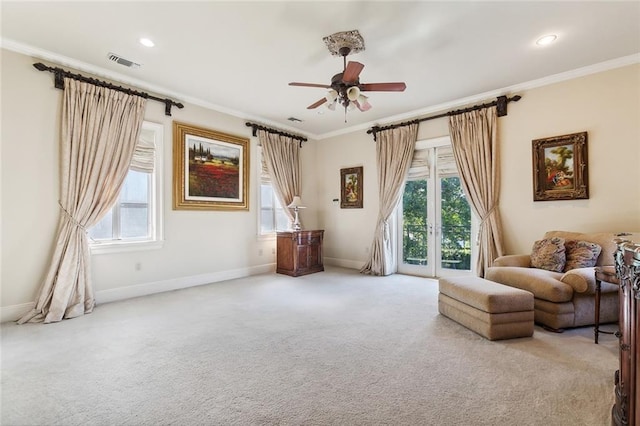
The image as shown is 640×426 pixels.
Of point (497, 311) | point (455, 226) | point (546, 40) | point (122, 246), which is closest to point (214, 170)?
point (122, 246)

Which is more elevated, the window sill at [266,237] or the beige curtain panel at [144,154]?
the beige curtain panel at [144,154]

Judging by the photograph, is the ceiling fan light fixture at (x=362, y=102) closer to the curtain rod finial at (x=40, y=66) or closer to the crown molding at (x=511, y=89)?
the crown molding at (x=511, y=89)

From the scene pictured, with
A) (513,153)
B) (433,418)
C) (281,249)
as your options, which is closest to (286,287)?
(281,249)

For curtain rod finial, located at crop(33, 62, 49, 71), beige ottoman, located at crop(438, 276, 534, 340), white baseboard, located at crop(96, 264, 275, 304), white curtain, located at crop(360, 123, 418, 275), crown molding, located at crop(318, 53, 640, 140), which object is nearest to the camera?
beige ottoman, located at crop(438, 276, 534, 340)

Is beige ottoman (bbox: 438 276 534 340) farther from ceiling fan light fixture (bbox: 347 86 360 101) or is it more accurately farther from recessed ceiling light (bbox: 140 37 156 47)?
recessed ceiling light (bbox: 140 37 156 47)

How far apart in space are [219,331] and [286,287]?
190cm

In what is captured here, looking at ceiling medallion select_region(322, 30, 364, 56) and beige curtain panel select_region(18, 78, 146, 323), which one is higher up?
ceiling medallion select_region(322, 30, 364, 56)

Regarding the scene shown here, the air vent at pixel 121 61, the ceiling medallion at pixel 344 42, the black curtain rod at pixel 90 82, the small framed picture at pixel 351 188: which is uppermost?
the air vent at pixel 121 61

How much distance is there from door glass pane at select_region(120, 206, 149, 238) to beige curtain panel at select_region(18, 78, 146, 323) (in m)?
0.39

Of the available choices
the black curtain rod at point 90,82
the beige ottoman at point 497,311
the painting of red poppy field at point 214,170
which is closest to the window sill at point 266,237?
the painting of red poppy field at point 214,170

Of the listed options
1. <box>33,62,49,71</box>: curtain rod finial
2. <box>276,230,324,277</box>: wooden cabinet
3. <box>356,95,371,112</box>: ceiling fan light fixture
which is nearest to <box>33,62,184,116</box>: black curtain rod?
<box>33,62,49,71</box>: curtain rod finial

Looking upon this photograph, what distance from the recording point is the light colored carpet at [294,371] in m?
1.77

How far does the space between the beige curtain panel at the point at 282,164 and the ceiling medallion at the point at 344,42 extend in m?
2.99

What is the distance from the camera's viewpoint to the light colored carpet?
177 cm
